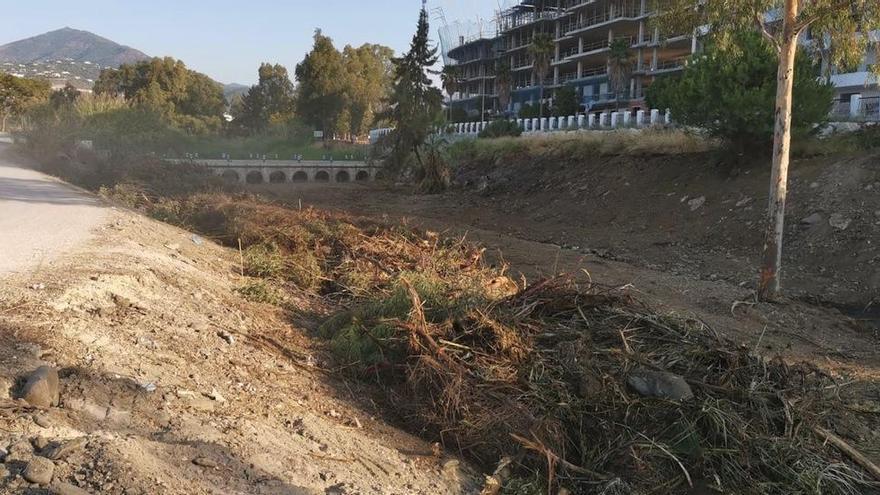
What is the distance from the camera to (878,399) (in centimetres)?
729

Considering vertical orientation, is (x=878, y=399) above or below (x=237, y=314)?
below

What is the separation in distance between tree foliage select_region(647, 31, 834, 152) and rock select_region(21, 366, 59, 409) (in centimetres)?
1902

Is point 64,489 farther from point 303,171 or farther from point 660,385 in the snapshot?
point 303,171

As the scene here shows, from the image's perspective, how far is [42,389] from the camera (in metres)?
4.12

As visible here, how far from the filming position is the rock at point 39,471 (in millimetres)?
3230

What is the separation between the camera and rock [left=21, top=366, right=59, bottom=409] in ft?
13.3

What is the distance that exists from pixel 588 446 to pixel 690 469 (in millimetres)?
784

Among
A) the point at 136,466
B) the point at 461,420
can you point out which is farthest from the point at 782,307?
the point at 136,466

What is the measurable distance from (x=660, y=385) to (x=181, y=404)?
3.87m

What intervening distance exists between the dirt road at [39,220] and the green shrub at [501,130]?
29270 mm

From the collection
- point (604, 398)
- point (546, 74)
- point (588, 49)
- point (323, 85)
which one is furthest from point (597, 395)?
point (323, 85)

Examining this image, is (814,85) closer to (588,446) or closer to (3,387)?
(588,446)

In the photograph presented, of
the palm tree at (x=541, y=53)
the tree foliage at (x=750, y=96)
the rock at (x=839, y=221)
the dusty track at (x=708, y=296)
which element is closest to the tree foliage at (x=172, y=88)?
the palm tree at (x=541, y=53)

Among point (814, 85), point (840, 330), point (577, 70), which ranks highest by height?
point (577, 70)
